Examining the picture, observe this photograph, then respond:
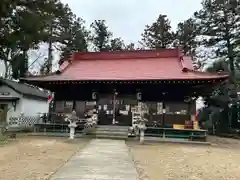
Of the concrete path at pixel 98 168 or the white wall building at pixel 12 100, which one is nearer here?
the concrete path at pixel 98 168

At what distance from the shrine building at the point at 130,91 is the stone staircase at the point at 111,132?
0.96 metres

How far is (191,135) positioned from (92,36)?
28.1 meters

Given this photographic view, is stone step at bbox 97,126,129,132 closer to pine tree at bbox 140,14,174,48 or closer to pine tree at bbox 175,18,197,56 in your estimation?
pine tree at bbox 175,18,197,56

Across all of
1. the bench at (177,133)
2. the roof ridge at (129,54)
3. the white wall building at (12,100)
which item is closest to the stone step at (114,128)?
the bench at (177,133)

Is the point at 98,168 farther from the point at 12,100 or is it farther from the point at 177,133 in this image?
the point at 12,100

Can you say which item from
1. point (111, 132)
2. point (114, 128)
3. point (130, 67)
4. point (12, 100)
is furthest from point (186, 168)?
point (12, 100)

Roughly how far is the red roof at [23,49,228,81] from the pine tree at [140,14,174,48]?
15.5 meters

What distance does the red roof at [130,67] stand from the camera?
16359 mm

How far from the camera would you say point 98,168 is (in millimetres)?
7094

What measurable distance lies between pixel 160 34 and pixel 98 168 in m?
30.9

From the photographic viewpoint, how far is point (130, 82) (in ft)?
52.7

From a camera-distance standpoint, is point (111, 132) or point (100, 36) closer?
point (111, 132)

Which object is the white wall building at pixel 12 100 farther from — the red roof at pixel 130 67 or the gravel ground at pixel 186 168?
the gravel ground at pixel 186 168

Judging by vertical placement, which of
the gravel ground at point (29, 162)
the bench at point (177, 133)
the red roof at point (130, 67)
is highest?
the red roof at point (130, 67)
